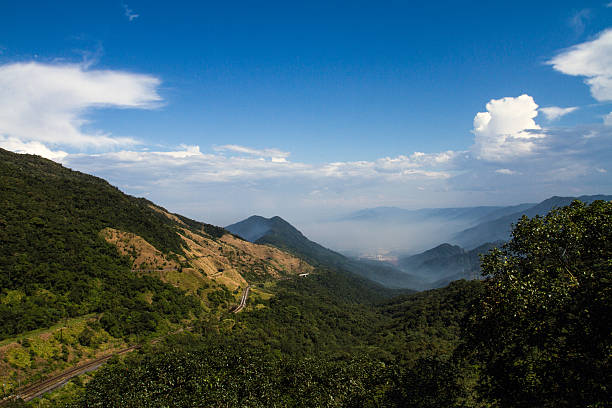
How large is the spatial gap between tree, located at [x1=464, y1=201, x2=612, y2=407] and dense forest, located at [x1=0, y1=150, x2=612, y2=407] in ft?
0.31

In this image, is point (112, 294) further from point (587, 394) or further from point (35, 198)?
point (587, 394)

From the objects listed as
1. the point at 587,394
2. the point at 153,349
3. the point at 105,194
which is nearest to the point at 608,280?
the point at 587,394

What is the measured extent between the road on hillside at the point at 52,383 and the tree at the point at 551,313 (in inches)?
2521

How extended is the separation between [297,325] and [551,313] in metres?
108

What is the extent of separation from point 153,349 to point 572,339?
7637cm

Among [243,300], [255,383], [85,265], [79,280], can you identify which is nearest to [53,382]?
[255,383]

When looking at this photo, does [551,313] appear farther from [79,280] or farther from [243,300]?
[243,300]

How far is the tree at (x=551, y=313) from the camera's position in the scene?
16.8m

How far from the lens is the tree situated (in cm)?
1683

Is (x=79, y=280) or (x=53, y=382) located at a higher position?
(x=79, y=280)

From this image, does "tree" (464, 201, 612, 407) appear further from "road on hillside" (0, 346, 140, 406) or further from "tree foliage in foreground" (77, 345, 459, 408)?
"road on hillside" (0, 346, 140, 406)

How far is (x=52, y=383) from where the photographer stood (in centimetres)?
4819

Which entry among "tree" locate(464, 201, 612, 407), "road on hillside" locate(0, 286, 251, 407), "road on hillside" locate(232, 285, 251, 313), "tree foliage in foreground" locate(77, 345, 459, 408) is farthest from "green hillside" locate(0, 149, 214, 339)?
"tree" locate(464, 201, 612, 407)

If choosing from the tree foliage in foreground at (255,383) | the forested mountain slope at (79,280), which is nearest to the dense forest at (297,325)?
the tree foliage in foreground at (255,383)
